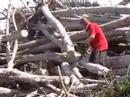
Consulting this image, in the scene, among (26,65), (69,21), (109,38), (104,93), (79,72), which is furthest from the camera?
(69,21)

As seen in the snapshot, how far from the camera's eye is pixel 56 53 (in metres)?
10.5

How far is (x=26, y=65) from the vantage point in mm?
10898

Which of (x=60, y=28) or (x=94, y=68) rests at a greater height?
(x=60, y=28)

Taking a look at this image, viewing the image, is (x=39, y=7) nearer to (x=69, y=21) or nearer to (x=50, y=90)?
(x=69, y=21)

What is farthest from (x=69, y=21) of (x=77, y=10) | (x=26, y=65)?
(x=26, y=65)

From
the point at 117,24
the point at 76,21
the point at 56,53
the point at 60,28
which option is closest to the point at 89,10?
the point at 76,21

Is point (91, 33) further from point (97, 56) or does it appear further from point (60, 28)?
point (60, 28)

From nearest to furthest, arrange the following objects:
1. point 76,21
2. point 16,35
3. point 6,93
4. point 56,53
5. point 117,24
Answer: point 6,93 → point 16,35 → point 56,53 → point 117,24 → point 76,21

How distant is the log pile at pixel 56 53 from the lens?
8.77m

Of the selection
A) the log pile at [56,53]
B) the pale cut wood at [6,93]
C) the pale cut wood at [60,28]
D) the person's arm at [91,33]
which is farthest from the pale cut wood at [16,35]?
the pale cut wood at [6,93]

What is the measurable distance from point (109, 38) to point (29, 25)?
2668mm

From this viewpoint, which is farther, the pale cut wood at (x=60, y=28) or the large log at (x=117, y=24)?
the large log at (x=117, y=24)

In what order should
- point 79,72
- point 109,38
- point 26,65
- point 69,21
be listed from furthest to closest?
point 69,21, point 109,38, point 26,65, point 79,72

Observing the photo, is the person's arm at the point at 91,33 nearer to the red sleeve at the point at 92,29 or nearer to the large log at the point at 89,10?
the red sleeve at the point at 92,29
